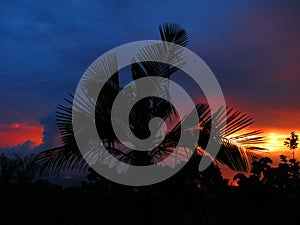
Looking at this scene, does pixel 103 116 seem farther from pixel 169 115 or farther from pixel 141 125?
pixel 169 115

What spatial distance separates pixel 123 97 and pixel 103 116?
0.55 m

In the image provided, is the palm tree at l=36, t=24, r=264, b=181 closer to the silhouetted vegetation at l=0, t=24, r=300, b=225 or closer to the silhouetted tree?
the silhouetted vegetation at l=0, t=24, r=300, b=225

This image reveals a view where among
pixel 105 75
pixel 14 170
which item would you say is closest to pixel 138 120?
pixel 105 75

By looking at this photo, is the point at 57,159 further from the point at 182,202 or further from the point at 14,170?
the point at 14,170

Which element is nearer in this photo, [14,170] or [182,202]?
[182,202]

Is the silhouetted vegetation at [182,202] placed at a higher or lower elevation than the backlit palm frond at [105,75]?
lower

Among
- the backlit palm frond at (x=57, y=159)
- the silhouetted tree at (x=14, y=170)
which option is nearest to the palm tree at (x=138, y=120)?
the backlit palm frond at (x=57, y=159)

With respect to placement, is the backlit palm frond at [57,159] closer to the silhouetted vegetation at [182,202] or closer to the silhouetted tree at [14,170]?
the silhouetted vegetation at [182,202]

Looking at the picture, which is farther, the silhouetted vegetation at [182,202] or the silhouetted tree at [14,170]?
the silhouetted tree at [14,170]

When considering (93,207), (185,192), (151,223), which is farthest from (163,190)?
(151,223)

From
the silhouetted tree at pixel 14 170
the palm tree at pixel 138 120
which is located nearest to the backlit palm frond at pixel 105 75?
the palm tree at pixel 138 120

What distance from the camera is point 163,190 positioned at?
10398 mm

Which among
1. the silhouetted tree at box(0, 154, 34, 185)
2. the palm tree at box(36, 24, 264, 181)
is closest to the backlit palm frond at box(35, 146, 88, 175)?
the palm tree at box(36, 24, 264, 181)

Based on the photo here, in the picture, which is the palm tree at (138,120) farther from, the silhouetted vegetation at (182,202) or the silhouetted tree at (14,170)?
the silhouetted tree at (14,170)
